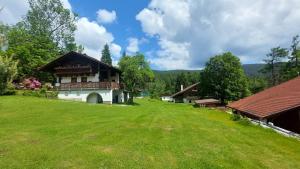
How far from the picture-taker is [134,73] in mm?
51188

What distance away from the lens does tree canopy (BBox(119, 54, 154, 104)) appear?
51.3 meters

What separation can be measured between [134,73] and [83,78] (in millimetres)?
13014

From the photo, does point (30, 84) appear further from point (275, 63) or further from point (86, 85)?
point (275, 63)

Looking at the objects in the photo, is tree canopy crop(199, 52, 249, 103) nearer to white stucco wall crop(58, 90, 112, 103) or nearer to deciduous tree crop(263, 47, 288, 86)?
deciduous tree crop(263, 47, 288, 86)

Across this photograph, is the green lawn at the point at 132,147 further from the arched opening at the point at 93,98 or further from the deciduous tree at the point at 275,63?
the deciduous tree at the point at 275,63

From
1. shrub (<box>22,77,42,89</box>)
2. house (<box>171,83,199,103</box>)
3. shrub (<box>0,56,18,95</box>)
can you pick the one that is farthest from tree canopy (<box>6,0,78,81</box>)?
house (<box>171,83,199,103</box>)

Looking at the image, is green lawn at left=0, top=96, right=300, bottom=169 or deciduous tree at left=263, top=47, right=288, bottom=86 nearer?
green lawn at left=0, top=96, right=300, bottom=169

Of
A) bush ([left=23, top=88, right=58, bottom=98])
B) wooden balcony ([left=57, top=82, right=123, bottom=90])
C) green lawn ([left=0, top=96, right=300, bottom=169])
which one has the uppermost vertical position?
wooden balcony ([left=57, top=82, right=123, bottom=90])

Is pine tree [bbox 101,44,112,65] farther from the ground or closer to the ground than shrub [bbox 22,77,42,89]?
farther from the ground

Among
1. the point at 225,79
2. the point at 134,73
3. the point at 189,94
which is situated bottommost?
the point at 189,94

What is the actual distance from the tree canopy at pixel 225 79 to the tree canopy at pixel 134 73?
20517mm

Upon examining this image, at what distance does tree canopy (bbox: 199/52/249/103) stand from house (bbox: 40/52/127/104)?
106ft

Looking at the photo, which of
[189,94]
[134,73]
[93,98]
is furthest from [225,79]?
[93,98]

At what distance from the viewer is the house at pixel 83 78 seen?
3734 cm
